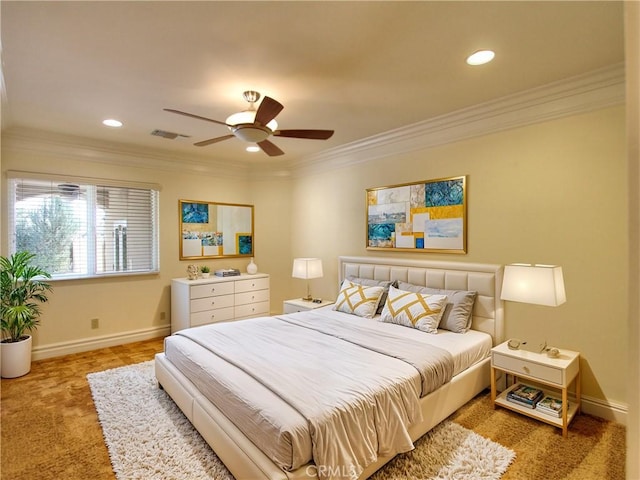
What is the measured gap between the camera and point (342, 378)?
2078 mm

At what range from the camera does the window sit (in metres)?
3.79

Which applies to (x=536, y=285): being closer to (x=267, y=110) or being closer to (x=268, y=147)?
(x=267, y=110)

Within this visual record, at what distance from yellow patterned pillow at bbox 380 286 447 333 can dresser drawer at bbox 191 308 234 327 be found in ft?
7.77

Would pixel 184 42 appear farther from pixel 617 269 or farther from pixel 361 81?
pixel 617 269

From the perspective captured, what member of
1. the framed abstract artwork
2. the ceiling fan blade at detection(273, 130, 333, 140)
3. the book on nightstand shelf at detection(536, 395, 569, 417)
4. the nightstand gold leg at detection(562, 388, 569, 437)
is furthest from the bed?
the ceiling fan blade at detection(273, 130, 333, 140)

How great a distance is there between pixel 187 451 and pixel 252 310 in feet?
9.46

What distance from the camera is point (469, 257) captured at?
3.33 metres

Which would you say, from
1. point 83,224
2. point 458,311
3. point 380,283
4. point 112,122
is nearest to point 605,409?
point 458,311

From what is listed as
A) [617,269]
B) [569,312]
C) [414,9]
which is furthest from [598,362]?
[414,9]

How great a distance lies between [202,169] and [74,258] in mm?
2035

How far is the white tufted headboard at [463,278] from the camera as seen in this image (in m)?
3.10

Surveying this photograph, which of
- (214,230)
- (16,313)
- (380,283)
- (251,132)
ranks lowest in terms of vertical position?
(16,313)

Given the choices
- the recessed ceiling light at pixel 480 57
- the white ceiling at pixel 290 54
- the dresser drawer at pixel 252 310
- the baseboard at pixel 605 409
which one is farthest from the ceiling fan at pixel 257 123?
the baseboard at pixel 605 409

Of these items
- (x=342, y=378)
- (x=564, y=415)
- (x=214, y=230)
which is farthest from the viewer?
(x=214, y=230)
